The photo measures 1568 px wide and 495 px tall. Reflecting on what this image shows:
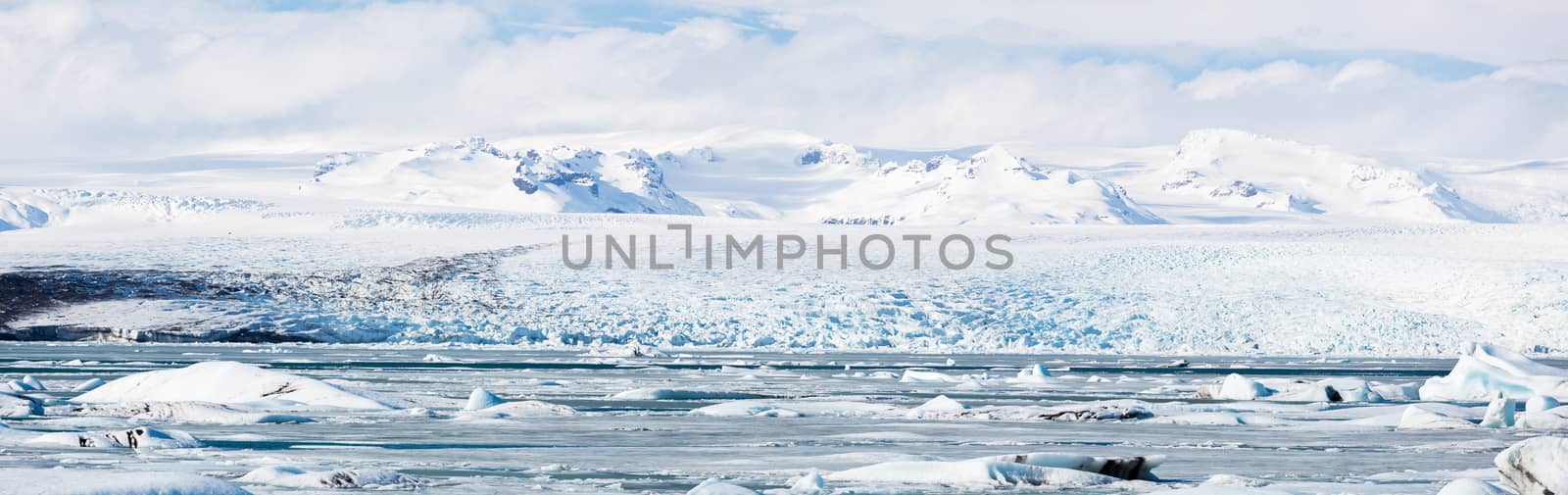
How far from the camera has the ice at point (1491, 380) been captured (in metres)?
21.1

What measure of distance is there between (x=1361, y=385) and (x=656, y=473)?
12.0 m

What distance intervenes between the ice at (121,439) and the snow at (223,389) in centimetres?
441

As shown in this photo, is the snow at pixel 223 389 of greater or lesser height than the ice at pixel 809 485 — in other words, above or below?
below

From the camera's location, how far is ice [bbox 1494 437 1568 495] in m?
8.61

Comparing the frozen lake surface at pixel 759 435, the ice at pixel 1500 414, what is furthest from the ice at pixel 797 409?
the ice at pixel 1500 414

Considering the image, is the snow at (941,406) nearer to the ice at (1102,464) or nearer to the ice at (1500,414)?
the ice at (1500,414)

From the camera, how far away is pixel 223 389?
17.5m

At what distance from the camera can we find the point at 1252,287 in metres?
45.1

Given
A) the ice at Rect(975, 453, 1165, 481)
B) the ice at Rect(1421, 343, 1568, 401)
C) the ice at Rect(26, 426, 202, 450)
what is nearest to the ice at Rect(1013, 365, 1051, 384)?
the ice at Rect(1421, 343, 1568, 401)

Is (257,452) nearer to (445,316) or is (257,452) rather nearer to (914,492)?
(914,492)

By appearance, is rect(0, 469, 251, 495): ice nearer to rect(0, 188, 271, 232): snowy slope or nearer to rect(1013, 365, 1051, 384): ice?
rect(1013, 365, 1051, 384): ice

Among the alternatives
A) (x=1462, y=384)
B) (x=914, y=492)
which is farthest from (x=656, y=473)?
(x=1462, y=384)

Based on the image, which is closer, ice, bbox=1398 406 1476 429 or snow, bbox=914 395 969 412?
ice, bbox=1398 406 1476 429

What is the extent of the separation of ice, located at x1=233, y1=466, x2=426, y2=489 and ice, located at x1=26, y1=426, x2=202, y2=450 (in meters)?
2.51
